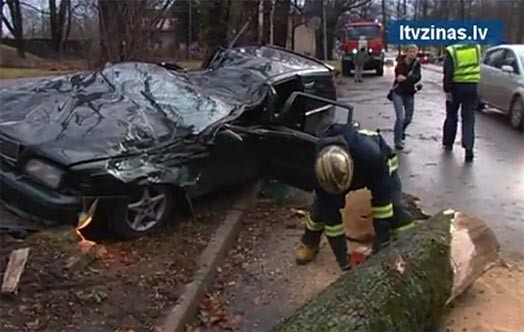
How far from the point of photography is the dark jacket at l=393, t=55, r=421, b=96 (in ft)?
33.8

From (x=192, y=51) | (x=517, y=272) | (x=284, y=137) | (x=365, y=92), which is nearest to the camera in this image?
(x=517, y=272)

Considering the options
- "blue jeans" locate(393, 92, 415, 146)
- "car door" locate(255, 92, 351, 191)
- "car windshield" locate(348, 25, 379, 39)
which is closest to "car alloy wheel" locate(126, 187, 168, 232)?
"car door" locate(255, 92, 351, 191)

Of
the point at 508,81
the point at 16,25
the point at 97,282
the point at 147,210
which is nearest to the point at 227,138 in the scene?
the point at 147,210

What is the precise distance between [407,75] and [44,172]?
258 inches

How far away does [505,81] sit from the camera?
13.9 m

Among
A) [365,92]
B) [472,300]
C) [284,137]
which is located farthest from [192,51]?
[472,300]

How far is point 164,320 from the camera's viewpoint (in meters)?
3.96

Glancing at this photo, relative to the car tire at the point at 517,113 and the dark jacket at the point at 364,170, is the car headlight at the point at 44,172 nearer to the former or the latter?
the dark jacket at the point at 364,170

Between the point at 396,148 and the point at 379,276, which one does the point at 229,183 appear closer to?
the point at 379,276

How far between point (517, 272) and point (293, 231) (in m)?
1.94

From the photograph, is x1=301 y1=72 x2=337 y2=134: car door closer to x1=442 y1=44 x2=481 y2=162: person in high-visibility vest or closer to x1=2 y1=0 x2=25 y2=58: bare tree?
x1=442 y1=44 x2=481 y2=162: person in high-visibility vest

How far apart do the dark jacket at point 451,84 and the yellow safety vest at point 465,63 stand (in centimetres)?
4

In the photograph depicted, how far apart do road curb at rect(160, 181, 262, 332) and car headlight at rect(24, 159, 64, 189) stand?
1166 millimetres

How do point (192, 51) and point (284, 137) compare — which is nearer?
point (284, 137)
